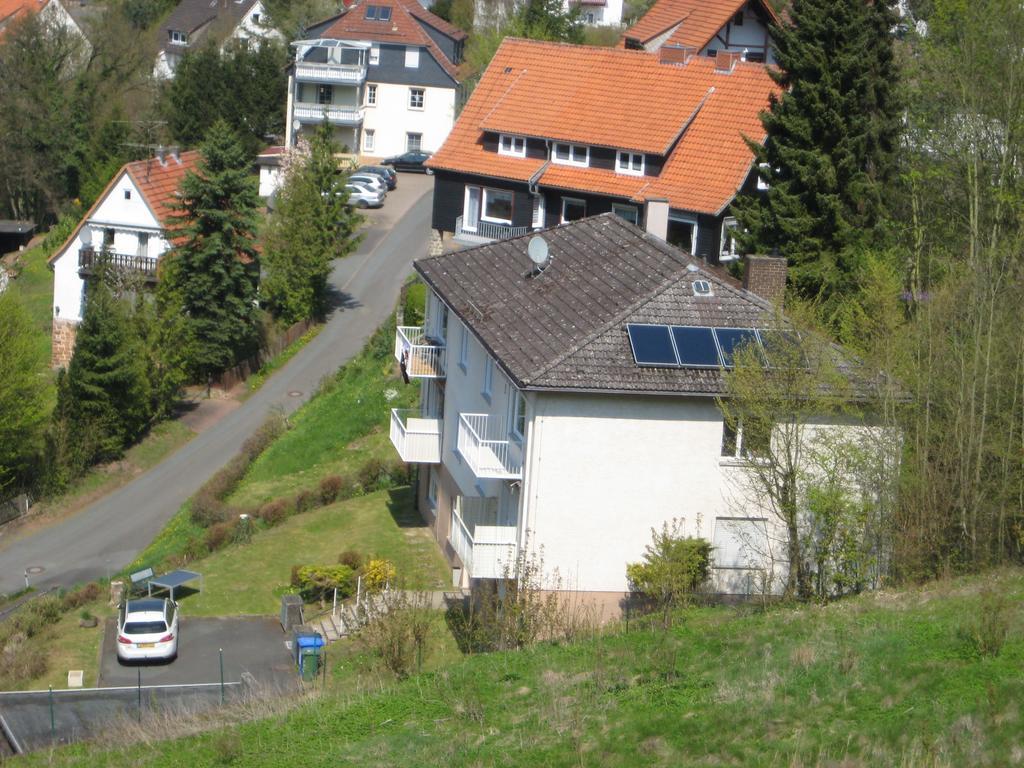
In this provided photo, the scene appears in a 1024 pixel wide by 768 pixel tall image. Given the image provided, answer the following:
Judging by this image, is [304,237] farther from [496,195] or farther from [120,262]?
[496,195]

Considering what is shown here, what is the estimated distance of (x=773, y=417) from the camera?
2162cm

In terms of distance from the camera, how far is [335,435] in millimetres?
39844

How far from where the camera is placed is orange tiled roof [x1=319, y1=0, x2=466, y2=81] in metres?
73.6

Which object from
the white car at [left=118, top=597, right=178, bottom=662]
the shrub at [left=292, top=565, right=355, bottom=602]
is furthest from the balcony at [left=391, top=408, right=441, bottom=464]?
the white car at [left=118, top=597, right=178, bottom=662]

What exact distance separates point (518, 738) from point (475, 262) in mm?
14861

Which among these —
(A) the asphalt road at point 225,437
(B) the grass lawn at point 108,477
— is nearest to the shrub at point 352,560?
(A) the asphalt road at point 225,437

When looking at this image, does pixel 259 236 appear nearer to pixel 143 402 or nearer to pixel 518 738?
pixel 143 402

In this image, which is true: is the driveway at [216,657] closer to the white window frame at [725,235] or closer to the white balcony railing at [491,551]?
the white balcony railing at [491,551]

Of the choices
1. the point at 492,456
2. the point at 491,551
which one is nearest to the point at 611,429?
the point at 492,456

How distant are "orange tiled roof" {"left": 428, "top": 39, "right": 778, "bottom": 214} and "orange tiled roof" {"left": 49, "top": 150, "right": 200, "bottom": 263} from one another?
11.0 meters

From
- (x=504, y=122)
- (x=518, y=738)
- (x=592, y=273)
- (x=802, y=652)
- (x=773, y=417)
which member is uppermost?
(x=504, y=122)

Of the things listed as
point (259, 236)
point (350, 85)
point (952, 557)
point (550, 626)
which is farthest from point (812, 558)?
point (350, 85)

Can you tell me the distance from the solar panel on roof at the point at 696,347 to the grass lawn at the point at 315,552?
295 inches

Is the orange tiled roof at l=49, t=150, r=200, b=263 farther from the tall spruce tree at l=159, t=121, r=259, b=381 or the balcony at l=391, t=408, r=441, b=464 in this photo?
the balcony at l=391, t=408, r=441, b=464
